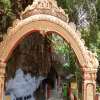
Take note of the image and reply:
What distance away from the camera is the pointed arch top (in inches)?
231

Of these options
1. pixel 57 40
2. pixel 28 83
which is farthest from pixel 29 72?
pixel 57 40

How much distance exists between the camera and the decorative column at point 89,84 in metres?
5.86

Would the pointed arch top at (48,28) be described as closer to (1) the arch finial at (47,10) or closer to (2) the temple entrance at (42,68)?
(1) the arch finial at (47,10)

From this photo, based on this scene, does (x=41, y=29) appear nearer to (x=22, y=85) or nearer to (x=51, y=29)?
Result: (x=51, y=29)

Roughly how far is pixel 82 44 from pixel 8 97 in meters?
1.80

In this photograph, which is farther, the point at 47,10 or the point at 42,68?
the point at 42,68

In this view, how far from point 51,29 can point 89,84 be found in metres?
1.17

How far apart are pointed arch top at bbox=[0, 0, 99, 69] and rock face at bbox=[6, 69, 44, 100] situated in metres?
1.15

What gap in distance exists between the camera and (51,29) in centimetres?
591

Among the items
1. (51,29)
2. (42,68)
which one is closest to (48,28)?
(51,29)

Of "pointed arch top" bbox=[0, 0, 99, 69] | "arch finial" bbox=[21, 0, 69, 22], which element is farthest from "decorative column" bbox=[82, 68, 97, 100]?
"arch finial" bbox=[21, 0, 69, 22]

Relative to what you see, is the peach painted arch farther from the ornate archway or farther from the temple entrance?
the temple entrance

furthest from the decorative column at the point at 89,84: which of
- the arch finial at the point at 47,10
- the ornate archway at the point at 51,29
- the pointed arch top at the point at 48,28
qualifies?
the arch finial at the point at 47,10

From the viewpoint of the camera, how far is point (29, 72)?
750 cm
